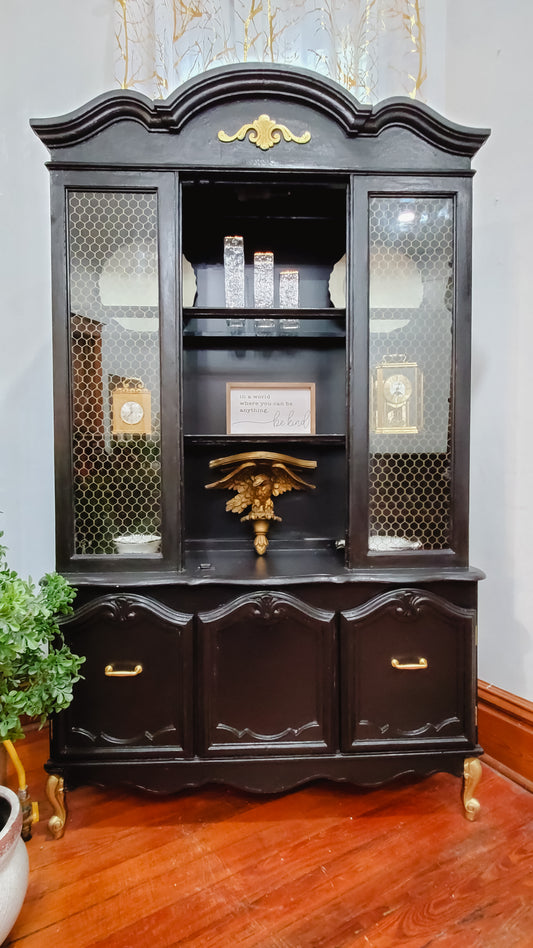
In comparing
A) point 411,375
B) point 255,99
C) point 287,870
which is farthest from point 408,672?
point 255,99

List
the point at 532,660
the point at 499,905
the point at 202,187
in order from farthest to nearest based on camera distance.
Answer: the point at 532,660 < the point at 202,187 < the point at 499,905

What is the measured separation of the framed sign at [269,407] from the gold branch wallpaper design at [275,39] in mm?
1020

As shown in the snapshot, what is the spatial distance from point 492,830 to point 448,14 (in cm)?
287

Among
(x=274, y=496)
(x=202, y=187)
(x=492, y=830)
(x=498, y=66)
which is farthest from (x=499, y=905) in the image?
(x=498, y=66)

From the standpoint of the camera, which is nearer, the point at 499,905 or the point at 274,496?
the point at 499,905

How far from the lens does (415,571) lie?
143 centimetres

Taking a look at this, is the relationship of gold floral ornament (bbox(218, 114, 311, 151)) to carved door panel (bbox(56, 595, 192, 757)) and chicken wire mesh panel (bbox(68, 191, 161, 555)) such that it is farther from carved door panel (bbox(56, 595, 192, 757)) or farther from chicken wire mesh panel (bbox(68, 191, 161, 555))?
A: carved door panel (bbox(56, 595, 192, 757))

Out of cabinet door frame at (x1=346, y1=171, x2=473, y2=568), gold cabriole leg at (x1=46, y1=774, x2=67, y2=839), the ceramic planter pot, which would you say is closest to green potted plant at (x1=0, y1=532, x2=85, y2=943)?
the ceramic planter pot

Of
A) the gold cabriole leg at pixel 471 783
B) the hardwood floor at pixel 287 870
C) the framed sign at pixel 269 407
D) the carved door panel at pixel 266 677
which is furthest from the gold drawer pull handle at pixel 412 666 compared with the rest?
the framed sign at pixel 269 407

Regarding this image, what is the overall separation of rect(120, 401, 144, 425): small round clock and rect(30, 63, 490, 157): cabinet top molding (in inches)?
29.8

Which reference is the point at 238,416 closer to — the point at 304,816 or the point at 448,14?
the point at 304,816

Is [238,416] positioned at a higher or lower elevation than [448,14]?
lower

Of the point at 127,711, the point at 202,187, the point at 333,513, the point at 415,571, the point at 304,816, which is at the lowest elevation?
the point at 304,816

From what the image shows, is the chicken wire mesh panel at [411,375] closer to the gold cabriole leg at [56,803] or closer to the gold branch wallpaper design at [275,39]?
the gold branch wallpaper design at [275,39]
